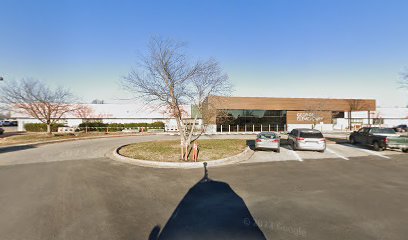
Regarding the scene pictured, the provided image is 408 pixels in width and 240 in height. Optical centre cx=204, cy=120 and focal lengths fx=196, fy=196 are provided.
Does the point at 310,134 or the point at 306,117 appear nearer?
the point at 310,134

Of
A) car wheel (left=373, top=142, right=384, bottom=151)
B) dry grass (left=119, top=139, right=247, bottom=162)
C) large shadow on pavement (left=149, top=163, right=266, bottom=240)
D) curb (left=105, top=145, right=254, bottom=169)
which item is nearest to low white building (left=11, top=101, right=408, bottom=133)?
dry grass (left=119, top=139, right=247, bottom=162)

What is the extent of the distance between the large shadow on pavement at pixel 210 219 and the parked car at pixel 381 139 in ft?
45.6

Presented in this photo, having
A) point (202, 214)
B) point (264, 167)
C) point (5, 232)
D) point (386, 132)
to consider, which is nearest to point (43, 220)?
point (5, 232)

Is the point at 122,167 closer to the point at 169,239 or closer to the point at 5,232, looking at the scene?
the point at 5,232

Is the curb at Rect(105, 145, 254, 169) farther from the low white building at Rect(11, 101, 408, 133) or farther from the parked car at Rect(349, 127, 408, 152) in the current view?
the low white building at Rect(11, 101, 408, 133)

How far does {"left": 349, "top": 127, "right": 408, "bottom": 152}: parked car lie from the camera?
13548 millimetres

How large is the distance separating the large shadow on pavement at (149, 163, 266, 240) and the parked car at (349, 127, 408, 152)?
45.6 feet

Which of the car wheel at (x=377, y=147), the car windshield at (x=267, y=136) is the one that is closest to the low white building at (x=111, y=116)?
the car windshield at (x=267, y=136)

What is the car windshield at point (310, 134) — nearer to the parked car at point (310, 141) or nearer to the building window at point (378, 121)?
the parked car at point (310, 141)

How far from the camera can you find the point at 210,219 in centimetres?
462

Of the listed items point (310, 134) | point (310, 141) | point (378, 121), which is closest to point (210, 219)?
point (310, 141)

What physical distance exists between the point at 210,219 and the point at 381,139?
1553 centimetres

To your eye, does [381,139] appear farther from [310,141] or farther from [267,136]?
[267,136]

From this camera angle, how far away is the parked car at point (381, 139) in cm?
1355
